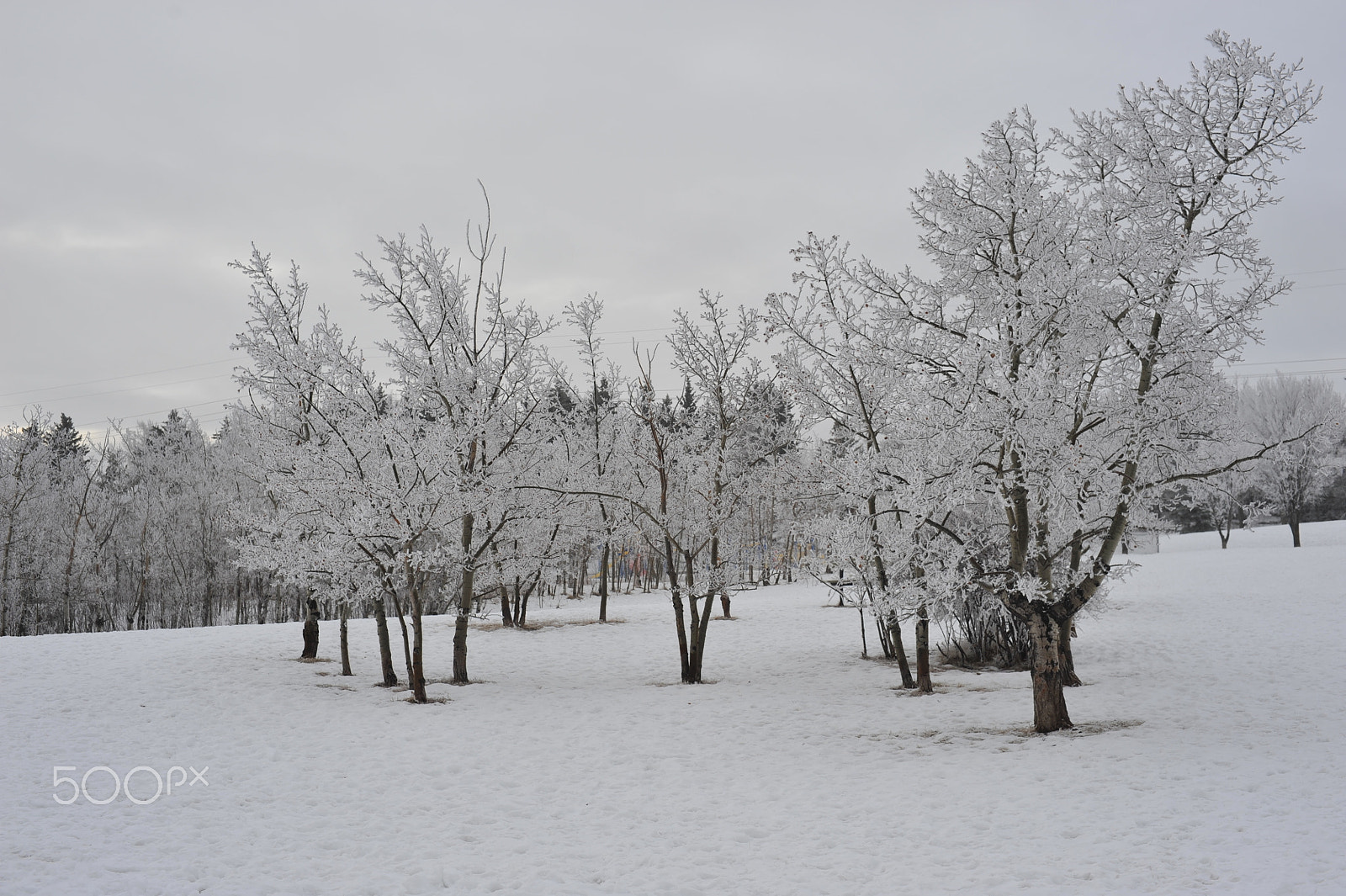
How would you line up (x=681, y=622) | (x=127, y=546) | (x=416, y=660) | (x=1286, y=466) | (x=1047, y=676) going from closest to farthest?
(x=1047, y=676) < (x=416, y=660) < (x=681, y=622) < (x=1286, y=466) < (x=127, y=546)

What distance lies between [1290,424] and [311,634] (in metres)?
39.5

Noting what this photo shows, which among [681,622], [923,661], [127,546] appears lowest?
[923,661]

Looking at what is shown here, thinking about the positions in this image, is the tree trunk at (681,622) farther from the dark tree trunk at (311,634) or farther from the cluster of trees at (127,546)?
the cluster of trees at (127,546)

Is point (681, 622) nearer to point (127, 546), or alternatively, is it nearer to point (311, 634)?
point (311, 634)

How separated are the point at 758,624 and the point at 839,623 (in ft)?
6.83

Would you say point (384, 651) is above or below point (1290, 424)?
below

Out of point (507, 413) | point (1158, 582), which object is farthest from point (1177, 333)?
point (1158, 582)

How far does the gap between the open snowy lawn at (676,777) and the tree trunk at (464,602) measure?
457mm

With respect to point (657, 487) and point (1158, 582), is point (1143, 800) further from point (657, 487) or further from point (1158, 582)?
point (1158, 582)

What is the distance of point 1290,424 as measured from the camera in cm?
3362

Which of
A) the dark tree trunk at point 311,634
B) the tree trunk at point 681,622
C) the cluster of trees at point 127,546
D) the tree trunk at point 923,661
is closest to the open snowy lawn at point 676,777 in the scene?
the tree trunk at point 923,661

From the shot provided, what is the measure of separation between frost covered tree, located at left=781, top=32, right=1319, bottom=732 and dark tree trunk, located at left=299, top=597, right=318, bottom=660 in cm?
1071

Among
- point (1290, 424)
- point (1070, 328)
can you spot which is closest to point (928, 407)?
point (1070, 328)

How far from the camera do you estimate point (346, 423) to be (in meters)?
11.2
